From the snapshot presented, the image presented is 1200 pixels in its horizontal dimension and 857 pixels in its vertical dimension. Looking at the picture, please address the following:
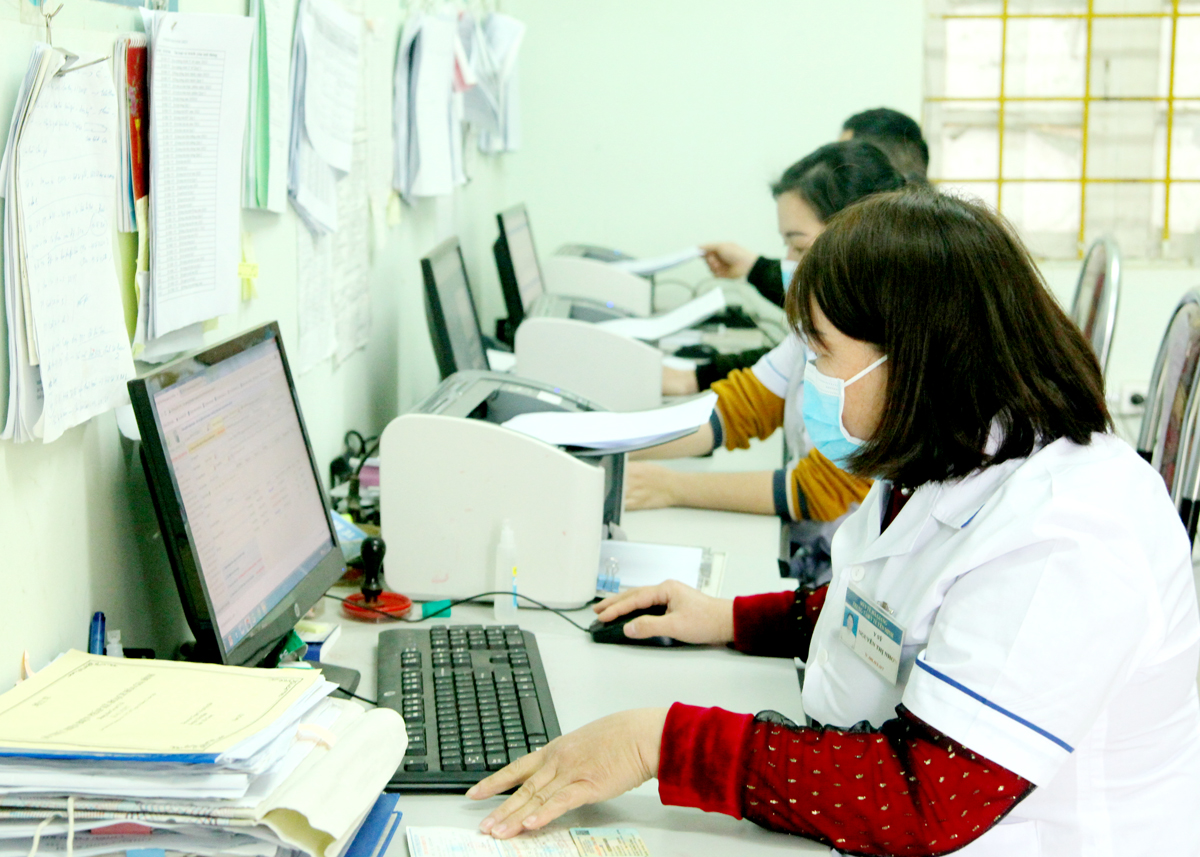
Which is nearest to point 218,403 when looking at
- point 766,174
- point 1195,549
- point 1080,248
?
point 1195,549

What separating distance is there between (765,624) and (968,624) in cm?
48

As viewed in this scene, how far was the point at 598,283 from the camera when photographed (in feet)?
11.4

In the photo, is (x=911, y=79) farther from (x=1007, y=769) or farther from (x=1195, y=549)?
(x=1007, y=769)

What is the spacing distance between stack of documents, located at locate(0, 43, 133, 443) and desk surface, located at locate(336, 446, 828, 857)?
1.44 ft

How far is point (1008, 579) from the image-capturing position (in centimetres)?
85

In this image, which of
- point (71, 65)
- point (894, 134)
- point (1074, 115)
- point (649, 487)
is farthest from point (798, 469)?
point (1074, 115)

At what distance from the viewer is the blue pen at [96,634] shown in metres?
0.93

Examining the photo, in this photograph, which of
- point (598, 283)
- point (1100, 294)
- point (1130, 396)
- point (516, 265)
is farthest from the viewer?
point (1130, 396)

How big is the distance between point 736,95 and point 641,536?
257 cm

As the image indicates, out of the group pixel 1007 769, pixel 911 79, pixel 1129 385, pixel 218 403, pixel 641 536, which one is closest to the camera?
pixel 1007 769

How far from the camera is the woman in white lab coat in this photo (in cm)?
83

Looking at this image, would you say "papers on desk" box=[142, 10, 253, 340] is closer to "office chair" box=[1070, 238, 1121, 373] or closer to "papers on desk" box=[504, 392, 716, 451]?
"papers on desk" box=[504, 392, 716, 451]

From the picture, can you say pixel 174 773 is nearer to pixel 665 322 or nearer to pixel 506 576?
pixel 506 576

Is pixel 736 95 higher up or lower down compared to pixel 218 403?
higher up
